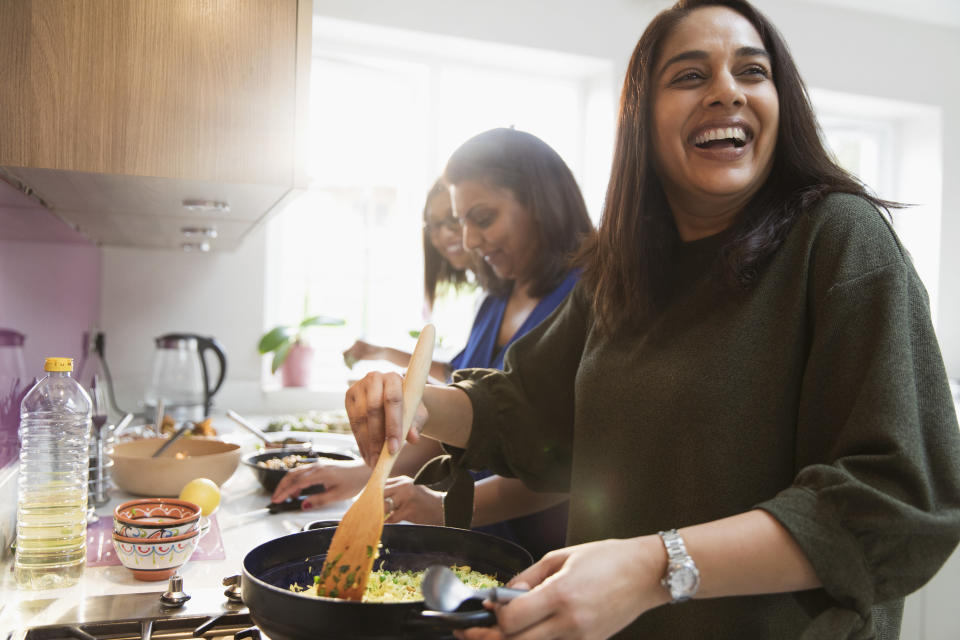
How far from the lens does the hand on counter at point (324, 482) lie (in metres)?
1.54

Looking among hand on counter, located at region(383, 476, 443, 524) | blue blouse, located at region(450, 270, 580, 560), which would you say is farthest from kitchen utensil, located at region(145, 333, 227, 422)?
hand on counter, located at region(383, 476, 443, 524)

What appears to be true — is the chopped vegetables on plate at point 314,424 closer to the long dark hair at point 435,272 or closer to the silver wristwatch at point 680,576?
the long dark hair at point 435,272

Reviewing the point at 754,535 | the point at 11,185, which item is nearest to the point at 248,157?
the point at 11,185

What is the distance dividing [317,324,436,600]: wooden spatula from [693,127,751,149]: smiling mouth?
16.9 inches

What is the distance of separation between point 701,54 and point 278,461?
1.23 m

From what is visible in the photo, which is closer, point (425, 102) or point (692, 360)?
point (692, 360)

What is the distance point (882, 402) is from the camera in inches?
27.3

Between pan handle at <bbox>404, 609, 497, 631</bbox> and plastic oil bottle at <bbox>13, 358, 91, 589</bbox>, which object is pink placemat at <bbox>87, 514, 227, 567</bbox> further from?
pan handle at <bbox>404, 609, 497, 631</bbox>

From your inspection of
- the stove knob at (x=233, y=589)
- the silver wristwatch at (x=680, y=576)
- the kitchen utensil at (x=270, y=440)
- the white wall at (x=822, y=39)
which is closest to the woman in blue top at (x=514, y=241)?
the kitchen utensil at (x=270, y=440)

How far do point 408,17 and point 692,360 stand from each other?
268cm

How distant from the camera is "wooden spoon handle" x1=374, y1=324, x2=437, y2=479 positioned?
863 mm

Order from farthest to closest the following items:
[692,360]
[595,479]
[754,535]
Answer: [595,479] < [692,360] < [754,535]

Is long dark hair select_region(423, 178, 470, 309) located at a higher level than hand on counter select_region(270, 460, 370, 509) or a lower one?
higher

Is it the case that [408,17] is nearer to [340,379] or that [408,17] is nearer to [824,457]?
[340,379]
